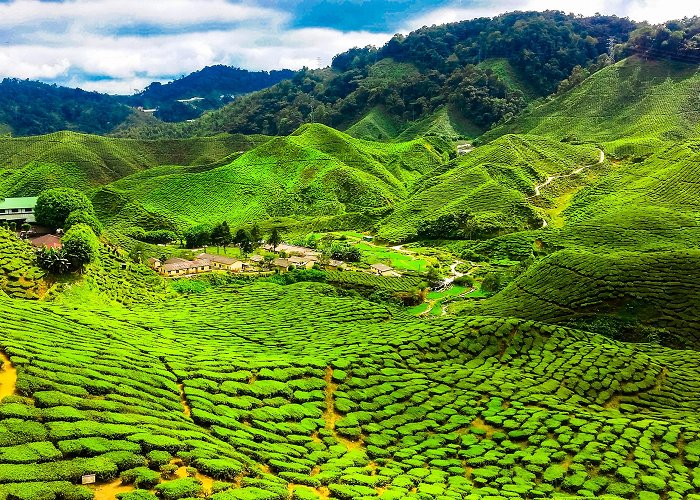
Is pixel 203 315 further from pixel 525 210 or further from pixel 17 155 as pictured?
pixel 17 155

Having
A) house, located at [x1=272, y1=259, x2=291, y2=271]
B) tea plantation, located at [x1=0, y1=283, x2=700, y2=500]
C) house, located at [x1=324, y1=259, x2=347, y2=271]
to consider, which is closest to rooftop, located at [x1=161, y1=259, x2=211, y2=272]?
house, located at [x1=272, y1=259, x2=291, y2=271]

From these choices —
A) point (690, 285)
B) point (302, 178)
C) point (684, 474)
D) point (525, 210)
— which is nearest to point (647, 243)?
→ point (690, 285)

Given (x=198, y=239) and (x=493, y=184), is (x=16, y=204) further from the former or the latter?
(x=493, y=184)

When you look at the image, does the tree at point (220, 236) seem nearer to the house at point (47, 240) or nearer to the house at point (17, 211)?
the house at point (17, 211)

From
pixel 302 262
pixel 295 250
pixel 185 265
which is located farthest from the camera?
pixel 295 250

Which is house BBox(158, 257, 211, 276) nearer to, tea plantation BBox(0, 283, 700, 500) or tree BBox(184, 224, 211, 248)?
tree BBox(184, 224, 211, 248)

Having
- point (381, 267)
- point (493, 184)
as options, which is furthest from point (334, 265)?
point (493, 184)
